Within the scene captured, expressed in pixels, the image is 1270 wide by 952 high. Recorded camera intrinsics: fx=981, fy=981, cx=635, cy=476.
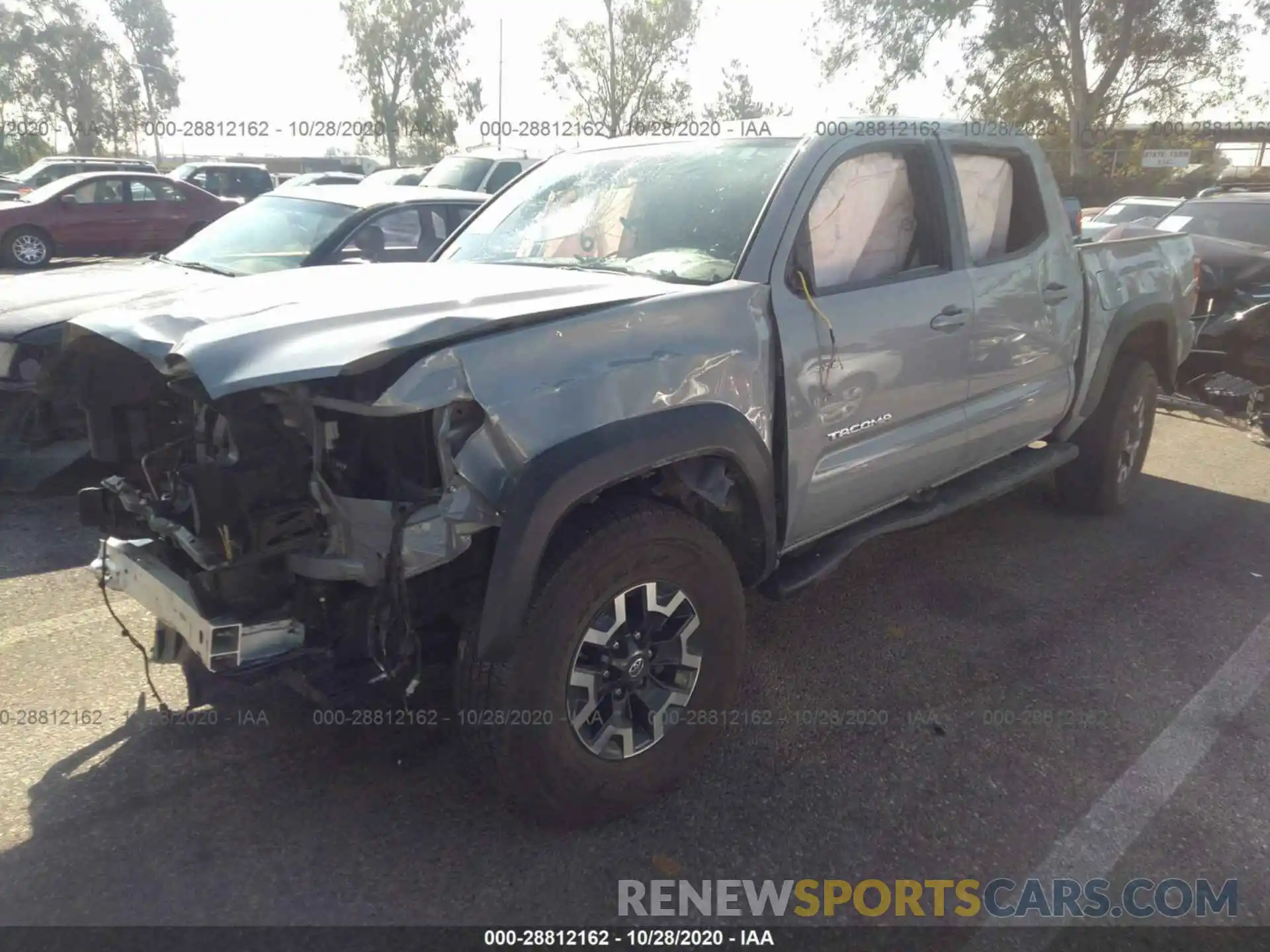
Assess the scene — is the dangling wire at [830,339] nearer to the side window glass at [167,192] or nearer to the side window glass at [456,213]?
the side window glass at [456,213]

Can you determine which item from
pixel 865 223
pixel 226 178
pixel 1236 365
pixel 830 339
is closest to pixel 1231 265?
pixel 1236 365

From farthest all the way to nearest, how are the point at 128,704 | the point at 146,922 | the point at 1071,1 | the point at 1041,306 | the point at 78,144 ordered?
the point at 78,144 → the point at 1071,1 → the point at 1041,306 → the point at 128,704 → the point at 146,922

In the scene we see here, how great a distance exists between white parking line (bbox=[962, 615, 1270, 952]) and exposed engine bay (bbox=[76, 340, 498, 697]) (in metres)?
1.63

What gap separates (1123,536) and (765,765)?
316cm

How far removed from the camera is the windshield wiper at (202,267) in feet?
20.5

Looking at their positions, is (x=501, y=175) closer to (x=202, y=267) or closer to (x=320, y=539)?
(x=202, y=267)

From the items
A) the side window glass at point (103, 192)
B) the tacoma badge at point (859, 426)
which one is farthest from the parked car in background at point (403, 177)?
the tacoma badge at point (859, 426)

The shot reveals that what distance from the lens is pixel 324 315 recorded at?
2.59 m

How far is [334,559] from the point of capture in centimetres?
254

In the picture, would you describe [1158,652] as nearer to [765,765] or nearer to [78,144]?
[765,765]

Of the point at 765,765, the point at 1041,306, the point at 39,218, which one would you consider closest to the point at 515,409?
the point at 765,765

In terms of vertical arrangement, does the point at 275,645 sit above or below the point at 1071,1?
below

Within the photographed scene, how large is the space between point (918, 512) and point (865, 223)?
3.91 feet

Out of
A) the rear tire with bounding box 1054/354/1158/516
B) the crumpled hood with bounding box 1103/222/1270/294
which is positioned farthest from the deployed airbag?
the crumpled hood with bounding box 1103/222/1270/294
